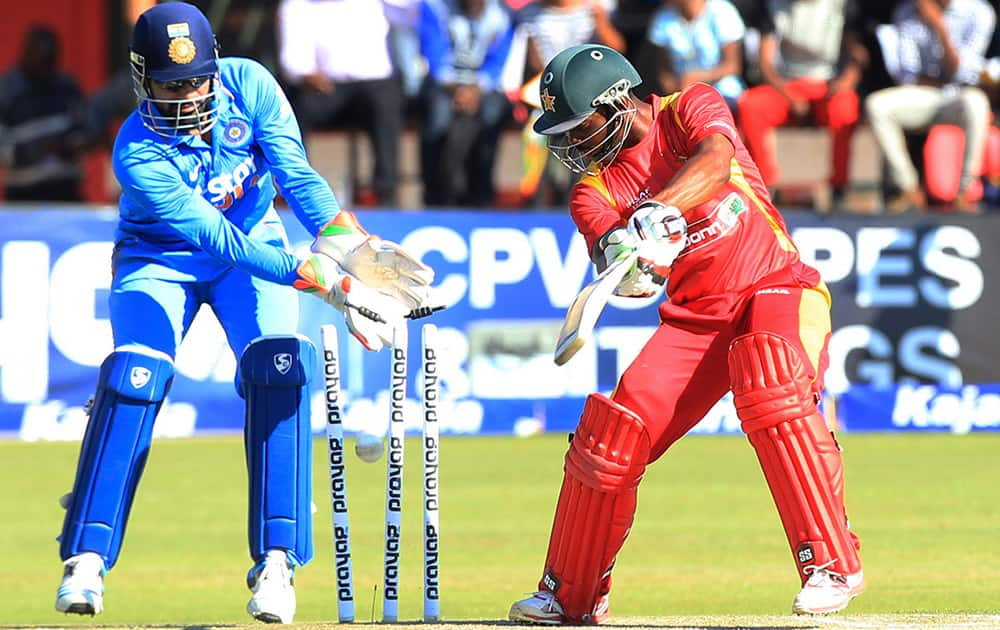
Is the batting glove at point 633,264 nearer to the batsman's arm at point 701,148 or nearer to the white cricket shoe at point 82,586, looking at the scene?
the batsman's arm at point 701,148

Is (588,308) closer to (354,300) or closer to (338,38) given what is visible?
(354,300)

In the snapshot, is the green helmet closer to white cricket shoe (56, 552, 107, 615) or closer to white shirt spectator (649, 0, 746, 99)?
white cricket shoe (56, 552, 107, 615)

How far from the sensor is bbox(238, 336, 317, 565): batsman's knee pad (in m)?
5.76

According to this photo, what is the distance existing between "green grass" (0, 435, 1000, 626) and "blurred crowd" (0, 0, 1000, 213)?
218 cm

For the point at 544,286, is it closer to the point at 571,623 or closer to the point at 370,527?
the point at 370,527

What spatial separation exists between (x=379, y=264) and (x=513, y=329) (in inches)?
236

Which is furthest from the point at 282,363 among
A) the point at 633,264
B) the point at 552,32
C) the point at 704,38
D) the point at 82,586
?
the point at 704,38

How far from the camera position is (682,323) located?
18.6 feet

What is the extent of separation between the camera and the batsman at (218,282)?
5.62 metres

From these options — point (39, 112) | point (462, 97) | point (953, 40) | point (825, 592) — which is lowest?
point (39, 112)

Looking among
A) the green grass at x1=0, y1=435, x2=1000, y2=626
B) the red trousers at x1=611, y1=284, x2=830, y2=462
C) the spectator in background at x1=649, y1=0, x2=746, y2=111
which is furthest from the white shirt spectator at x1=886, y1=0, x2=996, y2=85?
the red trousers at x1=611, y1=284, x2=830, y2=462

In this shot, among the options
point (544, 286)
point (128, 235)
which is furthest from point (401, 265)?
point (544, 286)

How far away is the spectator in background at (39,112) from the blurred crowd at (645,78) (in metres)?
0.06

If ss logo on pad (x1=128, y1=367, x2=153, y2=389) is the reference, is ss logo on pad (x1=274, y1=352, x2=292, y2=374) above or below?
above
